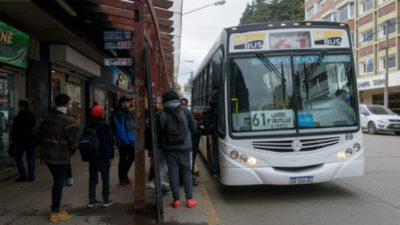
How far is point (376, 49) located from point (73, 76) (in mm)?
27518

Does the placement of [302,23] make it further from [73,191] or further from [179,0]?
[73,191]

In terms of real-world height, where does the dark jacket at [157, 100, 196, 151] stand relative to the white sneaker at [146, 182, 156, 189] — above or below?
above

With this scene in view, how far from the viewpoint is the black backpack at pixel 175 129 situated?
499cm

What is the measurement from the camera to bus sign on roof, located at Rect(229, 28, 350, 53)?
5641mm

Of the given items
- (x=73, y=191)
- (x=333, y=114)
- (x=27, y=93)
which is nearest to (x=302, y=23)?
(x=333, y=114)

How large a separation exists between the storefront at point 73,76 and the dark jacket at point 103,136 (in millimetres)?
5111

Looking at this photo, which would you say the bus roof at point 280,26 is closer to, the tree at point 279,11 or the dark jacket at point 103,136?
the dark jacket at point 103,136

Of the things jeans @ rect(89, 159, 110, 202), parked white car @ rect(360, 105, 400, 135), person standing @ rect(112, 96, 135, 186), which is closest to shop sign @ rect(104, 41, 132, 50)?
person standing @ rect(112, 96, 135, 186)

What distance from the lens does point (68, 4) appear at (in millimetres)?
7020

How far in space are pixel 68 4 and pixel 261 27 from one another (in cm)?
414

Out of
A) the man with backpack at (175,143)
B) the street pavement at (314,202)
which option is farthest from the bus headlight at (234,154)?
the street pavement at (314,202)

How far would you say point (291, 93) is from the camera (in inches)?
219

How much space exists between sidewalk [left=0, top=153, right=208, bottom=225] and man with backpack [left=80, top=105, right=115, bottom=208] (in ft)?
1.31

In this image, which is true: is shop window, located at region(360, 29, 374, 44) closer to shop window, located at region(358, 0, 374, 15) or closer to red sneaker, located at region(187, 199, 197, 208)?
shop window, located at region(358, 0, 374, 15)
